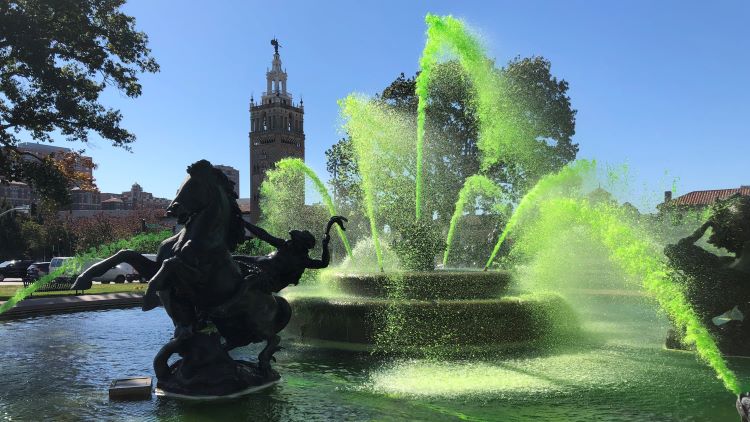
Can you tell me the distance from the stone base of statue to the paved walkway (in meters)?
11.6

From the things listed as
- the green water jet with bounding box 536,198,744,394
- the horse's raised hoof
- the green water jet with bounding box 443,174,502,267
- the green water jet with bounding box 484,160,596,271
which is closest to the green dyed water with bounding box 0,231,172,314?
the green water jet with bounding box 443,174,502,267

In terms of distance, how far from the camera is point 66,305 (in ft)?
58.3

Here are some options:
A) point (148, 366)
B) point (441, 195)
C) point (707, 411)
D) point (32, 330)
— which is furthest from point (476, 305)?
point (441, 195)

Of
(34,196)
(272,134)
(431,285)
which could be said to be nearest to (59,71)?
(431,285)

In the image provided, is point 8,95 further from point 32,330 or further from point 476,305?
point 476,305

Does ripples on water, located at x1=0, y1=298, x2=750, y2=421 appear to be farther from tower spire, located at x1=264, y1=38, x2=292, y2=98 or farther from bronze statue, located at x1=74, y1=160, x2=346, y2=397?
tower spire, located at x1=264, y1=38, x2=292, y2=98

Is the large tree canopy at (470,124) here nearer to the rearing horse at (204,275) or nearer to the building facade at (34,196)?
the building facade at (34,196)

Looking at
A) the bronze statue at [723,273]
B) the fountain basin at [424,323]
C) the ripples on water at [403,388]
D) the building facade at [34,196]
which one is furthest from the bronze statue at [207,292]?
the building facade at [34,196]

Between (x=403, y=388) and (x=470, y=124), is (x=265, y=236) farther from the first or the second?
(x=470, y=124)

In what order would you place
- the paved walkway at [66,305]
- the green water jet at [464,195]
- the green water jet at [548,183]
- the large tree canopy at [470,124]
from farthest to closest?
the large tree canopy at [470,124], the green water jet at [464,195], the paved walkway at [66,305], the green water jet at [548,183]

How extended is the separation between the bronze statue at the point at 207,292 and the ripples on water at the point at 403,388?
402 mm

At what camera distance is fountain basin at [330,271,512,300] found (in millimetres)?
11273

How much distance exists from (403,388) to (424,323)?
287cm

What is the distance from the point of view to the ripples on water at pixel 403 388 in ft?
20.4
